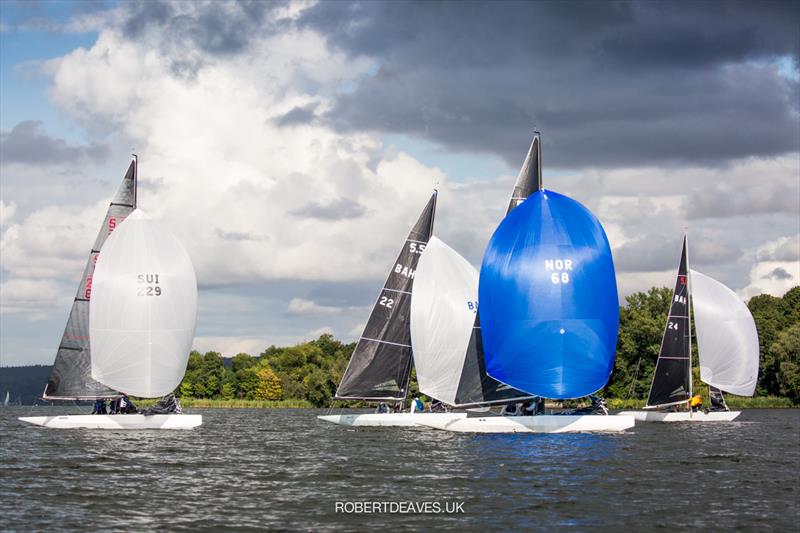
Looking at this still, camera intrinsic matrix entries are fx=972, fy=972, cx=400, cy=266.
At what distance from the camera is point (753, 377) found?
243 ft

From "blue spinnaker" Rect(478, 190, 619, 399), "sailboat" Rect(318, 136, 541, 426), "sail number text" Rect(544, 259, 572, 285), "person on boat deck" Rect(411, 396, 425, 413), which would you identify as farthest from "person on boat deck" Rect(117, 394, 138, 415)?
"sail number text" Rect(544, 259, 572, 285)

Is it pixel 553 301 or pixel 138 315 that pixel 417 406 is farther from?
pixel 138 315

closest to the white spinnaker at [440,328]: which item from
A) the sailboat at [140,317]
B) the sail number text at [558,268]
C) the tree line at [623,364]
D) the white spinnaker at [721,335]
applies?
the sail number text at [558,268]

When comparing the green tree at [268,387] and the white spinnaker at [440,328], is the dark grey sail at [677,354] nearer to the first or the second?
the white spinnaker at [440,328]

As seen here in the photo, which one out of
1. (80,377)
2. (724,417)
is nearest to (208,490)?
(80,377)

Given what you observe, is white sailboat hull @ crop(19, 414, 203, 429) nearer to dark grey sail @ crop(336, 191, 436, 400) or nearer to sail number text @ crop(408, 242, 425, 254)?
dark grey sail @ crop(336, 191, 436, 400)

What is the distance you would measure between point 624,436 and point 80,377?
30751mm

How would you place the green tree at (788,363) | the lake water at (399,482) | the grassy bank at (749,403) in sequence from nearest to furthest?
the lake water at (399,482)
the green tree at (788,363)
the grassy bank at (749,403)

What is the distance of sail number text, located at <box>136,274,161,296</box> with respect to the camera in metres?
52.7

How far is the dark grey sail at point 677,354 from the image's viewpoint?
241ft

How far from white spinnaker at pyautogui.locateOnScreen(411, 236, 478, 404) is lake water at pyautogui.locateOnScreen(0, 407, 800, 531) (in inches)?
221

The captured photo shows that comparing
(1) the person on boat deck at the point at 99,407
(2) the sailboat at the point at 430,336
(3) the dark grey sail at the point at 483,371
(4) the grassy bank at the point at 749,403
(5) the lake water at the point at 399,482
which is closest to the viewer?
(5) the lake water at the point at 399,482

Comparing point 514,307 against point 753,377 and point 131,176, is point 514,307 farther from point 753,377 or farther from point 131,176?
point 753,377

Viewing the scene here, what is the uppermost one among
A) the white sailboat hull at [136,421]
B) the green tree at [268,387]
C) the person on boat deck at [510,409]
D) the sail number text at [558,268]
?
the sail number text at [558,268]
